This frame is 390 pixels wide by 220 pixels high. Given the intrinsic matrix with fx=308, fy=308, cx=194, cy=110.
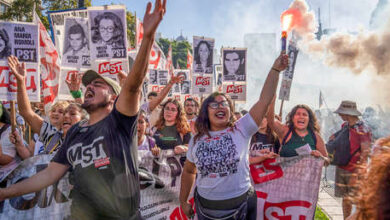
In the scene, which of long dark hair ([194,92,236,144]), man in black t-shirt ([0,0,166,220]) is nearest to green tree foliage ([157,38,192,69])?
long dark hair ([194,92,236,144])

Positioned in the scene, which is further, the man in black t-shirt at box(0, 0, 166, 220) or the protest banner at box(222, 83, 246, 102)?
the protest banner at box(222, 83, 246, 102)

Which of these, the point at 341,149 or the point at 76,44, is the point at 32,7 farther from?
the point at 341,149

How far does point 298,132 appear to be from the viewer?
4.12 meters

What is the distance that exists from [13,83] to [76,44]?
205 centimetres

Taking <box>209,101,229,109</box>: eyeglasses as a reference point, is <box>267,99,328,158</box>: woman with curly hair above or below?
below

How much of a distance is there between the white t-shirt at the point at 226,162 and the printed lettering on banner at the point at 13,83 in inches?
104

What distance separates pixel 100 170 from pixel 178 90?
12.1m

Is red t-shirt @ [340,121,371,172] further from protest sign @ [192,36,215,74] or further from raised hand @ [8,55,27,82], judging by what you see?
protest sign @ [192,36,215,74]

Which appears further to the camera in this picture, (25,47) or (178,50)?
(178,50)

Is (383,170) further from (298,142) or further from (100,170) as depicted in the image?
(298,142)

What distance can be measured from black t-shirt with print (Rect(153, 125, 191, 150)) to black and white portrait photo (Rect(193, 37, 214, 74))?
4635mm

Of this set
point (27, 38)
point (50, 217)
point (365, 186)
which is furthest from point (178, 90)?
point (365, 186)

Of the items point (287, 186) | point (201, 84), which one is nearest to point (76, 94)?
point (287, 186)

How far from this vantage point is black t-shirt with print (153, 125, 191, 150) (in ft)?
14.5
